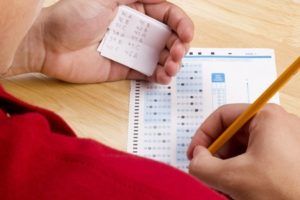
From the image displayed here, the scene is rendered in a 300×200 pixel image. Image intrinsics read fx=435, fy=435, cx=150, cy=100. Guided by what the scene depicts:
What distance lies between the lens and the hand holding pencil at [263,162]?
513 millimetres

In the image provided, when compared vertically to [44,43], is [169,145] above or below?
below

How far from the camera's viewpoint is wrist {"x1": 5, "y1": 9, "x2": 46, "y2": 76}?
2.37ft

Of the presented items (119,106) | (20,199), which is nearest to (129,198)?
(20,199)

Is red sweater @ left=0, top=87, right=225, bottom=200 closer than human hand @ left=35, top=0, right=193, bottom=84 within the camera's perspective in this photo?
Yes

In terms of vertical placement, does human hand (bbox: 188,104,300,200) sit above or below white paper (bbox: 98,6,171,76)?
below

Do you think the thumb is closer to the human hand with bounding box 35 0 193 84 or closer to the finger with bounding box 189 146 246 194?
the finger with bounding box 189 146 246 194

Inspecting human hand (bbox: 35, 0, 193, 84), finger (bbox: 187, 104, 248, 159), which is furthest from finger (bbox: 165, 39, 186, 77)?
finger (bbox: 187, 104, 248, 159)

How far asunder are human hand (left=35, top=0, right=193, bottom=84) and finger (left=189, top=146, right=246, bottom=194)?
0.19 m

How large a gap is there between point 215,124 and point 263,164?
5.1 inches

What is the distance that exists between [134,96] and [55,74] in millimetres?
137

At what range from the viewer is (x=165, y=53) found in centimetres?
73

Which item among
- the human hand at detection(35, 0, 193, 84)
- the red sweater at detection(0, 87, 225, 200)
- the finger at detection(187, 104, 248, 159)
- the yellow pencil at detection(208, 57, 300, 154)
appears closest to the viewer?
the red sweater at detection(0, 87, 225, 200)

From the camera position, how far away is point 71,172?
0.40 metres

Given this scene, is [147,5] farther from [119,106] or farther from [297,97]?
[297,97]
